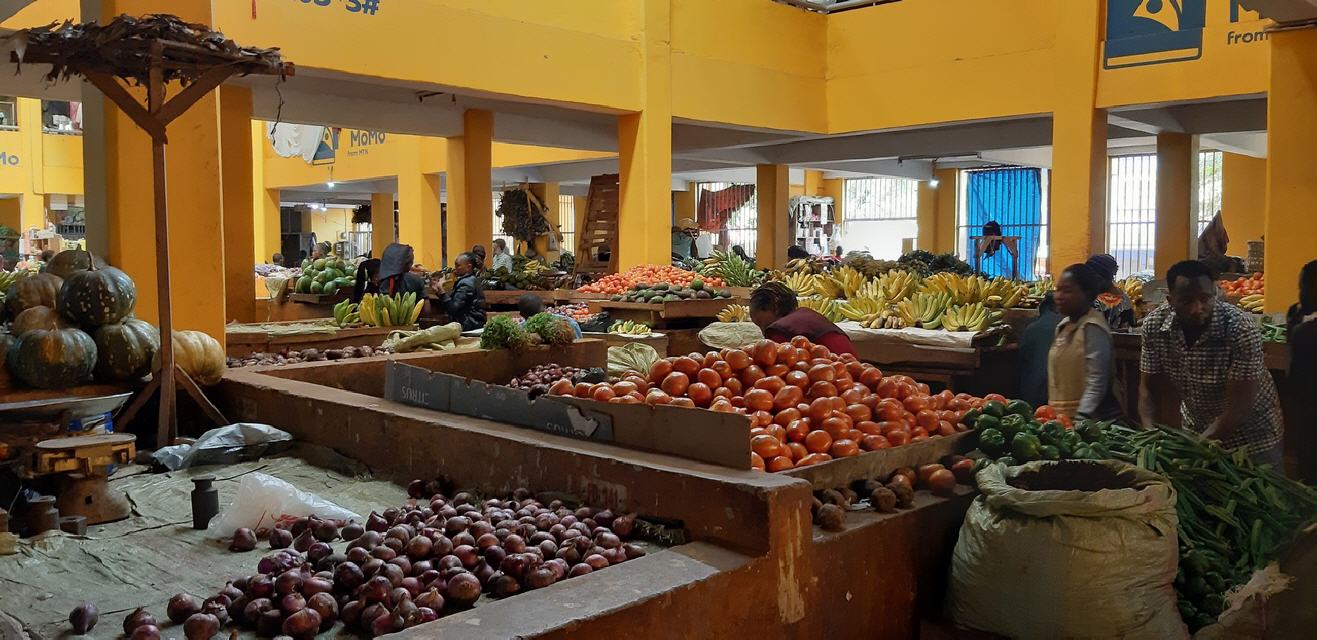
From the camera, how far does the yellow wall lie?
19.2 metres

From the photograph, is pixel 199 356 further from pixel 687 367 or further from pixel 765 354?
pixel 765 354

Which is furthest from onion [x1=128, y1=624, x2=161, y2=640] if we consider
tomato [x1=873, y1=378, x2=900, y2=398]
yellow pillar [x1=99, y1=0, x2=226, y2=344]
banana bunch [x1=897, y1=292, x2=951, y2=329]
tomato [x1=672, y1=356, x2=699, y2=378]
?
banana bunch [x1=897, y1=292, x2=951, y2=329]

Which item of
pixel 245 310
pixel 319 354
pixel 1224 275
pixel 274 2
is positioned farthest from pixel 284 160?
pixel 1224 275

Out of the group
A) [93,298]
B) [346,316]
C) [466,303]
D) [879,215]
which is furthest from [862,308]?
[879,215]

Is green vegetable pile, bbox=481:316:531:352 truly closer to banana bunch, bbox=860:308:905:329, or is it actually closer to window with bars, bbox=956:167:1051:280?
banana bunch, bbox=860:308:905:329

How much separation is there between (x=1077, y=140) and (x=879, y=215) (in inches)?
667

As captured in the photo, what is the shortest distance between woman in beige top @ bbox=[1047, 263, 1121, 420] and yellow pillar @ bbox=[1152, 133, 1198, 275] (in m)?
10.6

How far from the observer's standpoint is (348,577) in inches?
103

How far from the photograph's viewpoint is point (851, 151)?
56.4 feet

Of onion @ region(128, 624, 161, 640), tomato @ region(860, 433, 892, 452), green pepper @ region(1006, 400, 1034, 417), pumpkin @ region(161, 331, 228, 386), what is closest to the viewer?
onion @ region(128, 624, 161, 640)

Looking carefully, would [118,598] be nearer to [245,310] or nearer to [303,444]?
[303,444]

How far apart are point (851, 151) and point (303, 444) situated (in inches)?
550

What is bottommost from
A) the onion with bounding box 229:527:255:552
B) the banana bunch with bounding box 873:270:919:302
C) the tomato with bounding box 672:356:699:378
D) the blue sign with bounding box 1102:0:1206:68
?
the onion with bounding box 229:527:255:552

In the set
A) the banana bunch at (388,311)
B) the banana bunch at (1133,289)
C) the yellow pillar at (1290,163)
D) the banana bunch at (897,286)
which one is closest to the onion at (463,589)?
the banana bunch at (388,311)
